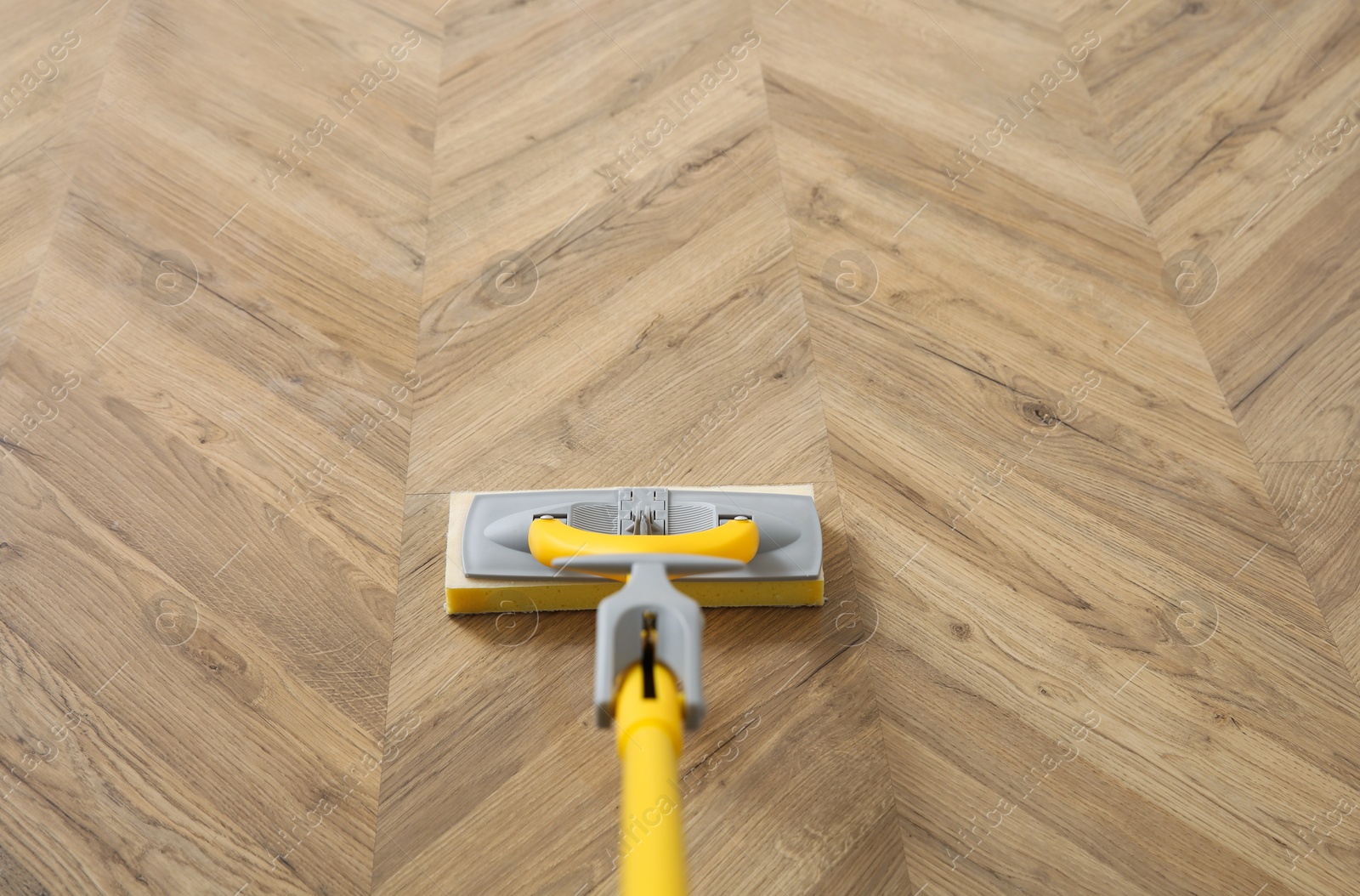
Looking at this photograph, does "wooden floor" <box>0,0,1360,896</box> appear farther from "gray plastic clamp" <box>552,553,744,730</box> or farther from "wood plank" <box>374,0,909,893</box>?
"gray plastic clamp" <box>552,553,744,730</box>

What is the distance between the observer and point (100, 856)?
0.88 metres

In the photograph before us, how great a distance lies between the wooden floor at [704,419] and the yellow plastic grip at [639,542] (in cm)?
10

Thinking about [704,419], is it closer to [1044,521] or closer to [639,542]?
[639,542]

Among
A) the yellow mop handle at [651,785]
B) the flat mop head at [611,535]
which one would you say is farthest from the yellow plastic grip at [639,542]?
the yellow mop handle at [651,785]

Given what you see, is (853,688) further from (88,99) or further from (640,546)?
(88,99)

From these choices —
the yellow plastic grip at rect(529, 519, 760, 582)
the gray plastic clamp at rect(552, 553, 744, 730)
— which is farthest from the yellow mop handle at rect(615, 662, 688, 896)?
the yellow plastic grip at rect(529, 519, 760, 582)

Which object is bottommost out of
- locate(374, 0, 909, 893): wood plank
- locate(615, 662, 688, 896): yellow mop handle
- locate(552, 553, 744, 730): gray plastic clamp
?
locate(374, 0, 909, 893): wood plank

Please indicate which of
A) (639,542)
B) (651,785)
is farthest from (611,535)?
(651,785)

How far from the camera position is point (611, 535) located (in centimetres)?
91

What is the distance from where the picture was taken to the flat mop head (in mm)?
938

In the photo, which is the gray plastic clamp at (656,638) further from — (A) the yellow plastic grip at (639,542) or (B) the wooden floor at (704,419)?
(B) the wooden floor at (704,419)

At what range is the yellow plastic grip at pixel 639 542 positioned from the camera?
0.89 m

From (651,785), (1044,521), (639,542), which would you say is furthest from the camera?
(1044,521)

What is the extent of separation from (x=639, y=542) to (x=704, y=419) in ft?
0.78
